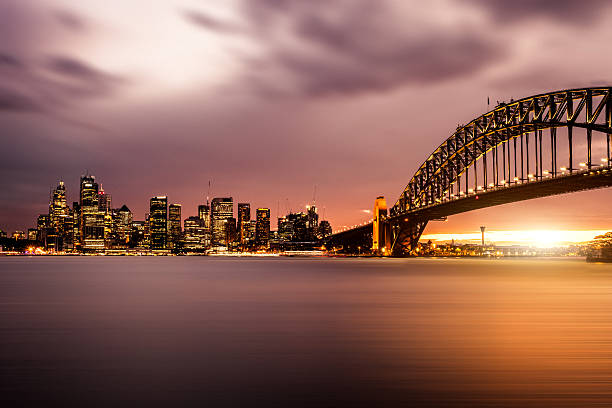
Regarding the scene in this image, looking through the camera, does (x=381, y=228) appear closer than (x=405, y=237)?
No

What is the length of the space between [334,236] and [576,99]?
5035 inches

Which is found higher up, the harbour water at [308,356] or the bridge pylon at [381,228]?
the bridge pylon at [381,228]

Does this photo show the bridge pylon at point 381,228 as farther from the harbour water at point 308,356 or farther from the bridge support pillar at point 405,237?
the harbour water at point 308,356

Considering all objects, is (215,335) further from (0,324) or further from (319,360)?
(0,324)

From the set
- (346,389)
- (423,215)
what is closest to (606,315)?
(346,389)

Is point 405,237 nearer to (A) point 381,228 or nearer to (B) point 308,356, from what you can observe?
(A) point 381,228

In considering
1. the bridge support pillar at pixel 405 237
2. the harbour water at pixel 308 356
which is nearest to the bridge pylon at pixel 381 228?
the bridge support pillar at pixel 405 237

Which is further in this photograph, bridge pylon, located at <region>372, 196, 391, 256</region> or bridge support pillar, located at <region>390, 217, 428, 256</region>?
bridge pylon, located at <region>372, 196, 391, 256</region>

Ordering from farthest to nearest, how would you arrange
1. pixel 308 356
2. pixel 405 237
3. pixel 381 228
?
pixel 381 228 < pixel 405 237 < pixel 308 356

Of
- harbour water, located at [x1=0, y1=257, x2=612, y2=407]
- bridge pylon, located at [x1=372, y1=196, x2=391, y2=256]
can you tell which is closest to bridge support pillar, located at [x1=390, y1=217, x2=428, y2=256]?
bridge pylon, located at [x1=372, y1=196, x2=391, y2=256]

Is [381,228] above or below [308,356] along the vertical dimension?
above

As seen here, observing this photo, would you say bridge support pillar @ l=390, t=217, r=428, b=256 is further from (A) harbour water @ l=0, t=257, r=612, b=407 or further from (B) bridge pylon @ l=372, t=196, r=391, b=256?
(A) harbour water @ l=0, t=257, r=612, b=407

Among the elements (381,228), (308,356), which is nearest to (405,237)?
(381,228)

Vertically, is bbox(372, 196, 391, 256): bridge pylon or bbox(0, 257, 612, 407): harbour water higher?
bbox(372, 196, 391, 256): bridge pylon
